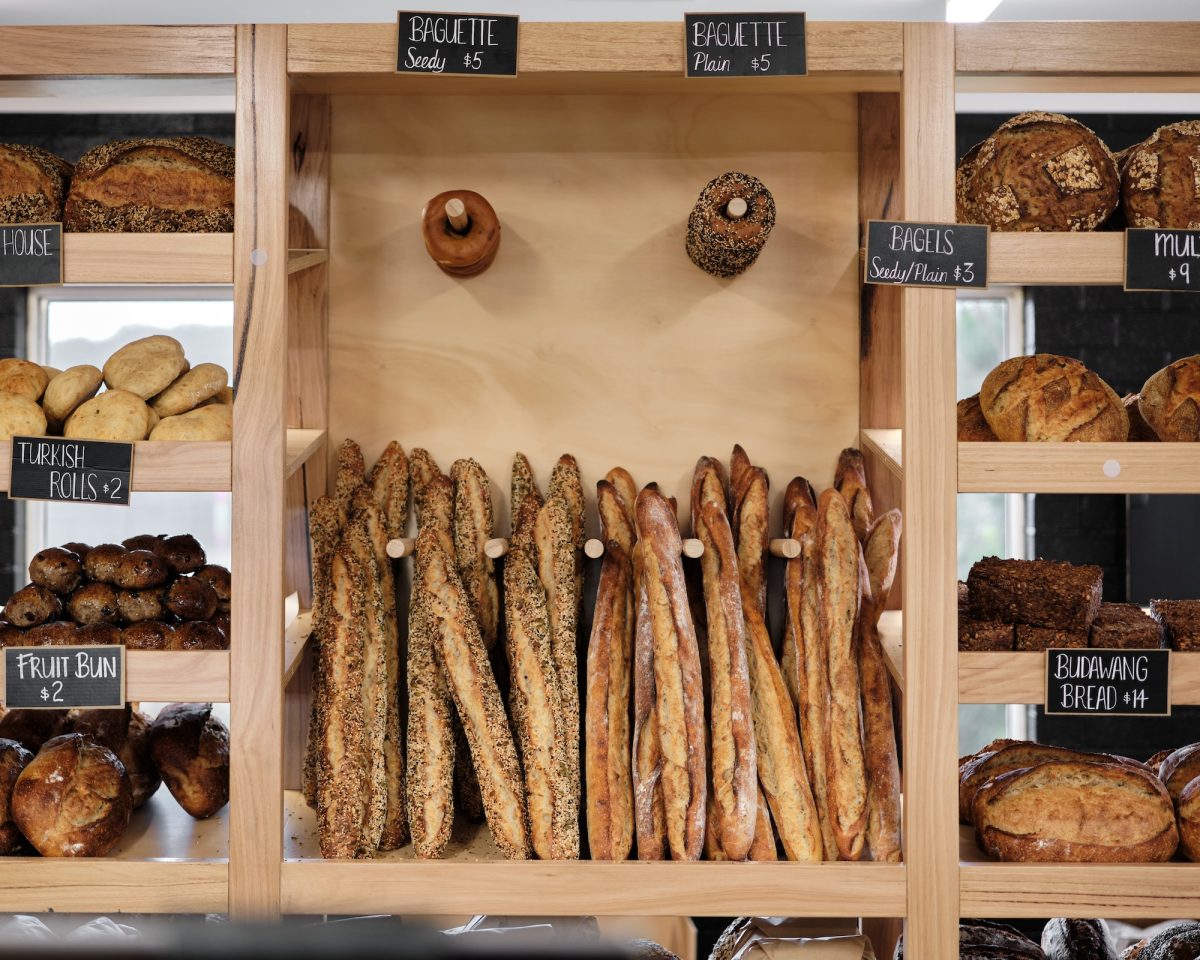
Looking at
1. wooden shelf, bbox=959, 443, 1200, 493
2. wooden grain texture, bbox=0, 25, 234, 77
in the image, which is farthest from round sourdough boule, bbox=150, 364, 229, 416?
wooden shelf, bbox=959, 443, 1200, 493

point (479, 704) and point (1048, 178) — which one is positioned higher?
point (1048, 178)

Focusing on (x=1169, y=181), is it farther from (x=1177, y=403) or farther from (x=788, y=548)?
(x=788, y=548)

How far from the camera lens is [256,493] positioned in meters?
1.56

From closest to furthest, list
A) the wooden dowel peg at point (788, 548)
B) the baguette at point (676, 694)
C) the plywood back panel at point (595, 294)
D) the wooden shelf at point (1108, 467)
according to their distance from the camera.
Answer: the wooden shelf at point (1108, 467) → the baguette at point (676, 694) → the wooden dowel peg at point (788, 548) → the plywood back panel at point (595, 294)

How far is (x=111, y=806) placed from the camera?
1.60m

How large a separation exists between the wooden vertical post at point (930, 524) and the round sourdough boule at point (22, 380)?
4.38 ft

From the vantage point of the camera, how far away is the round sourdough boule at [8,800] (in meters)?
1.58

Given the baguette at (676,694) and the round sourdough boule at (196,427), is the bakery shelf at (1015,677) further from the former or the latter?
the round sourdough boule at (196,427)

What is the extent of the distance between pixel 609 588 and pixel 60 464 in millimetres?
857

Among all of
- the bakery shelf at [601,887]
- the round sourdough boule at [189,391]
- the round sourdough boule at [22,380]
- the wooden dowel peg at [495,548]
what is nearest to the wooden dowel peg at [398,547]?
the wooden dowel peg at [495,548]

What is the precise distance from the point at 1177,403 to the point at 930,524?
0.42m

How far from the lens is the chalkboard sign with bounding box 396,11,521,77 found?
60.3 inches

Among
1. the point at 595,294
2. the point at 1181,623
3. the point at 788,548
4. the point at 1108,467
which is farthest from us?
the point at 595,294

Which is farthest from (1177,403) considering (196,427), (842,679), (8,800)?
(8,800)
